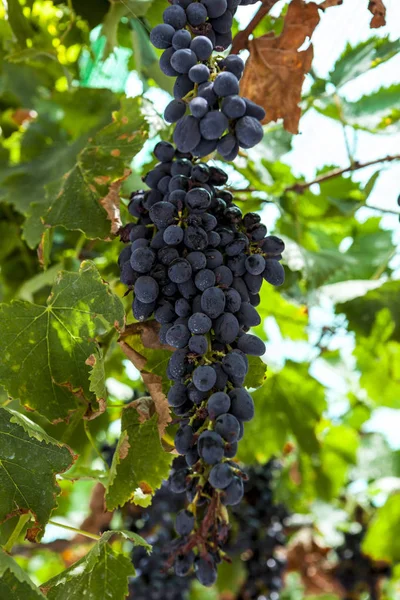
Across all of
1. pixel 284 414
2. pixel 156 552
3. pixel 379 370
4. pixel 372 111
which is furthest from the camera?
pixel 379 370

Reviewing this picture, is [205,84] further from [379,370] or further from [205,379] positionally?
[379,370]

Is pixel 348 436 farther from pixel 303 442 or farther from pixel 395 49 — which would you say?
pixel 395 49

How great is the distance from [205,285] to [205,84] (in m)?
0.24

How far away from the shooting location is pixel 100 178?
100cm

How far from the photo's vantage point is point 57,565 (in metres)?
2.86

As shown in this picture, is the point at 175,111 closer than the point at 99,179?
Yes

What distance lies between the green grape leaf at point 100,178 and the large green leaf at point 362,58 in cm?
45

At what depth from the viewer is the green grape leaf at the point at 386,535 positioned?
6.44 ft

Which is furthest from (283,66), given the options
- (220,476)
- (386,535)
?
(386,535)

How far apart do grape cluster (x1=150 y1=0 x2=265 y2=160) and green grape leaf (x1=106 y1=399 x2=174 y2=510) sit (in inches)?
15.3

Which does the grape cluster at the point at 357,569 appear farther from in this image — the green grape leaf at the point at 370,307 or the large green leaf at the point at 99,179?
the large green leaf at the point at 99,179

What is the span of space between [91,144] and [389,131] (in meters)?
0.78

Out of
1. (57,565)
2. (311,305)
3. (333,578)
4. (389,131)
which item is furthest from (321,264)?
(57,565)

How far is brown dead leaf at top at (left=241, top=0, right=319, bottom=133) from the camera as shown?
0.99 m
